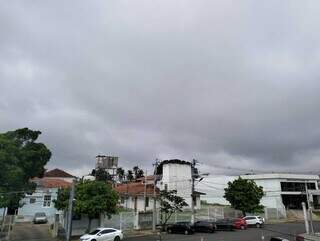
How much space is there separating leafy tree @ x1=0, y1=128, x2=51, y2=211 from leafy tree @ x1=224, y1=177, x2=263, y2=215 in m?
35.0

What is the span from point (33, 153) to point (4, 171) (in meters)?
4.63

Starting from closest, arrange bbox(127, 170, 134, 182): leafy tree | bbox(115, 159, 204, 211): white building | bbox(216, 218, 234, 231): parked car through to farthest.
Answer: bbox(216, 218, 234, 231): parked car
bbox(115, 159, 204, 211): white building
bbox(127, 170, 134, 182): leafy tree

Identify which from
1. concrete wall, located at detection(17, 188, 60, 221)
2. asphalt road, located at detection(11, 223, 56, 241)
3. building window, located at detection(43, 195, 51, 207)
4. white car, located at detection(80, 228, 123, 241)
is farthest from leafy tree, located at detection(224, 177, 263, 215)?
building window, located at detection(43, 195, 51, 207)

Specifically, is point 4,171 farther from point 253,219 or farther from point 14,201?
point 253,219

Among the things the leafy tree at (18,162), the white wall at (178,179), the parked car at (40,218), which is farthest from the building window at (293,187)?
the leafy tree at (18,162)

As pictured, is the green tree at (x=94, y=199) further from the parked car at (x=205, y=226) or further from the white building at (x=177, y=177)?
the white building at (x=177, y=177)

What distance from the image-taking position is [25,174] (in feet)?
148

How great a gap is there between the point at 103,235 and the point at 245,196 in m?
33.9

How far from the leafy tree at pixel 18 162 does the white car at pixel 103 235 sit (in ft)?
29.3

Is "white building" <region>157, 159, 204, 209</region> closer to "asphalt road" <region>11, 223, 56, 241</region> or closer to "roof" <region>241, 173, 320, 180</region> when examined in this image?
"roof" <region>241, 173, 320, 180</region>

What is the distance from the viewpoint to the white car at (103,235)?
40344 millimetres

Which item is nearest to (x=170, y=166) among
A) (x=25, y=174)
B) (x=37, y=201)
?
(x=37, y=201)

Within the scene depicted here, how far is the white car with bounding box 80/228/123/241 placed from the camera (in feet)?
132

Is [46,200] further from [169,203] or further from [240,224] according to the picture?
[240,224]
